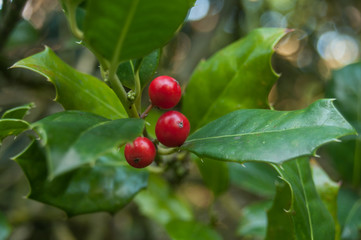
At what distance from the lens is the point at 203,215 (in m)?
3.15

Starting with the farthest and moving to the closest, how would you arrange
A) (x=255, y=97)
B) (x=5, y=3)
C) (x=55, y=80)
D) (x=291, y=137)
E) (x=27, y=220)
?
1. (x=27, y=220)
2. (x=5, y=3)
3. (x=255, y=97)
4. (x=55, y=80)
5. (x=291, y=137)

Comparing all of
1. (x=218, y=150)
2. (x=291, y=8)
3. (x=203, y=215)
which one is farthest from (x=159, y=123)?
(x=291, y=8)

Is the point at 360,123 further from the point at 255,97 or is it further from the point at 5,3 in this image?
the point at 5,3

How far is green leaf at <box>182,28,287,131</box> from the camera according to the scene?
102cm

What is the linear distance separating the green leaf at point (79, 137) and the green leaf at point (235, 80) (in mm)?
494

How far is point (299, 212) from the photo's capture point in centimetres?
89

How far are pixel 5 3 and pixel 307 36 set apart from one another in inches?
111

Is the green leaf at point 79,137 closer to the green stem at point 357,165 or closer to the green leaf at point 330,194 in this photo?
the green leaf at point 330,194

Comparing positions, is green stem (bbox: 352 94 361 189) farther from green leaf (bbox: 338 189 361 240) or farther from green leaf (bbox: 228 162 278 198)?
green leaf (bbox: 228 162 278 198)

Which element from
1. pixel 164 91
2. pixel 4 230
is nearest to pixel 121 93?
pixel 164 91

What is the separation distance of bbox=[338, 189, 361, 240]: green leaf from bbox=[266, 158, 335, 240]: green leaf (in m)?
0.39

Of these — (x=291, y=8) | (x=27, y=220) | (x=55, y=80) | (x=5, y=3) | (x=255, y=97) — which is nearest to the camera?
(x=55, y=80)

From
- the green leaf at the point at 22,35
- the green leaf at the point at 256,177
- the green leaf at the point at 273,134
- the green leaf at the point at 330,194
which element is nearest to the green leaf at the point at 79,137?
the green leaf at the point at 273,134

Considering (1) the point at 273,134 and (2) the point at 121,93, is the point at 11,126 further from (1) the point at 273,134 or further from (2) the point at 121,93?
(1) the point at 273,134
